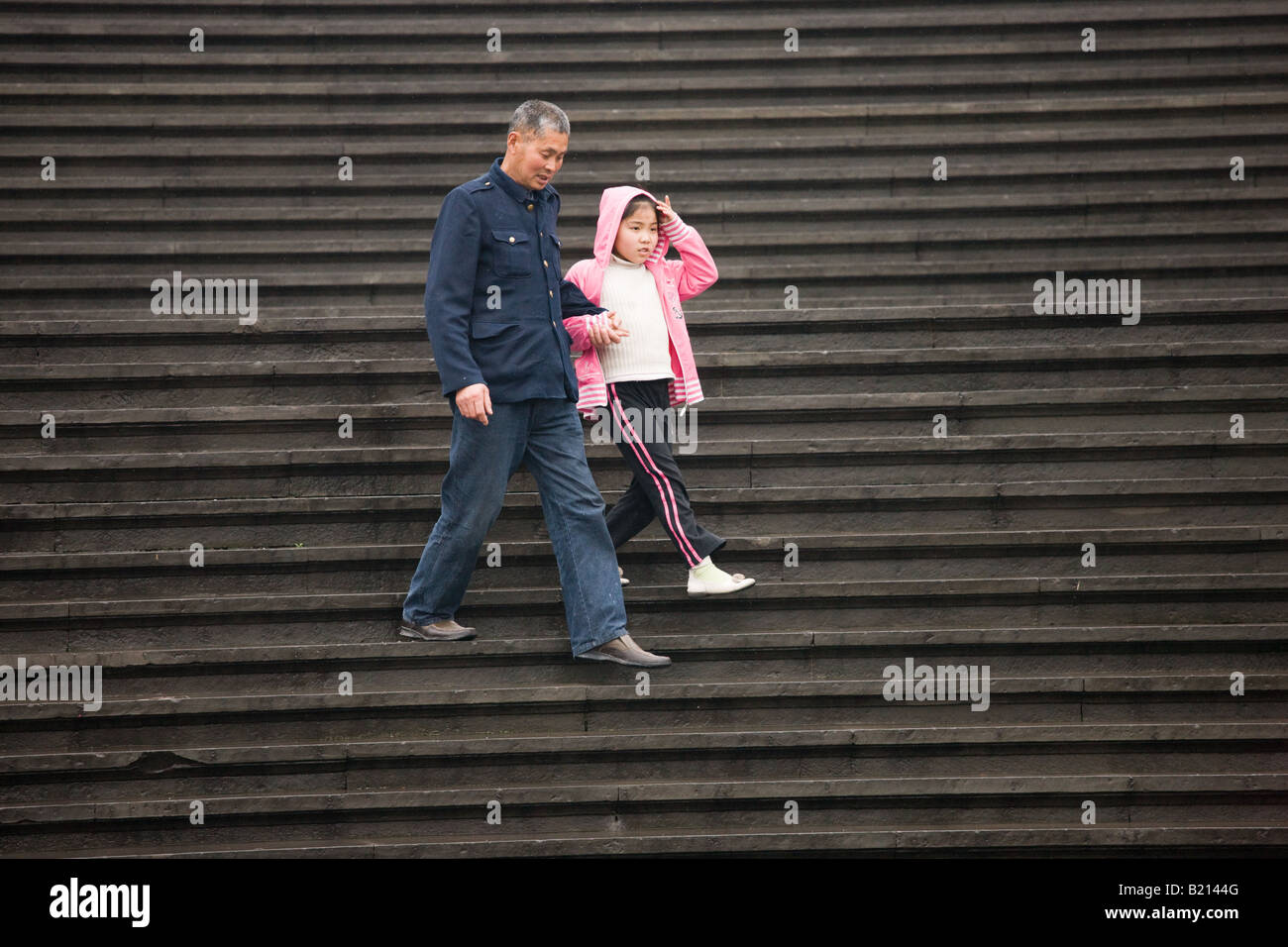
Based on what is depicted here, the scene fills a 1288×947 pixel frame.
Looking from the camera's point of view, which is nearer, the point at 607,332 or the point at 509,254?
the point at 509,254

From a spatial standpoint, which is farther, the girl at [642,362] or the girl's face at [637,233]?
the girl's face at [637,233]

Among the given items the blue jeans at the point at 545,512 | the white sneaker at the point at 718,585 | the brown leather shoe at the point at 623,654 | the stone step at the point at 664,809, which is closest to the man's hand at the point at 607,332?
the blue jeans at the point at 545,512

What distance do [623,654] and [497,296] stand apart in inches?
57.3

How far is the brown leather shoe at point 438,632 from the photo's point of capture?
15.8 feet

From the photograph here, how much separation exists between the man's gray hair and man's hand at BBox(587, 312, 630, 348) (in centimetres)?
74

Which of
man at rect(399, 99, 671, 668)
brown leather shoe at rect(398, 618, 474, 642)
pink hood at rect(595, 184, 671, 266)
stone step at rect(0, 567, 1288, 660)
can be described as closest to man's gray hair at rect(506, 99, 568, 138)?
man at rect(399, 99, 671, 668)

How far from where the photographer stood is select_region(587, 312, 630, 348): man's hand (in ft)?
16.0

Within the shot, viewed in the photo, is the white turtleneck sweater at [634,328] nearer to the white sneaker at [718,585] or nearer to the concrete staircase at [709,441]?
the concrete staircase at [709,441]

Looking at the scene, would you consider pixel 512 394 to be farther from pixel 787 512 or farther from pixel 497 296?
pixel 787 512

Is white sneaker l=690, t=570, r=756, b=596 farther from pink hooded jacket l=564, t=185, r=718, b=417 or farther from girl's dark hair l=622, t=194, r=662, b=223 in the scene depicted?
girl's dark hair l=622, t=194, r=662, b=223

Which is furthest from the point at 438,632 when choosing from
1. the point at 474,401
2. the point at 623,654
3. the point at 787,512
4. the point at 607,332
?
the point at 787,512

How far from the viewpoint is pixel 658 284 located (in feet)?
17.0

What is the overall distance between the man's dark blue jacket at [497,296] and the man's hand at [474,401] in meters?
0.03

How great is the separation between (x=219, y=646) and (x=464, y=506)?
116cm
